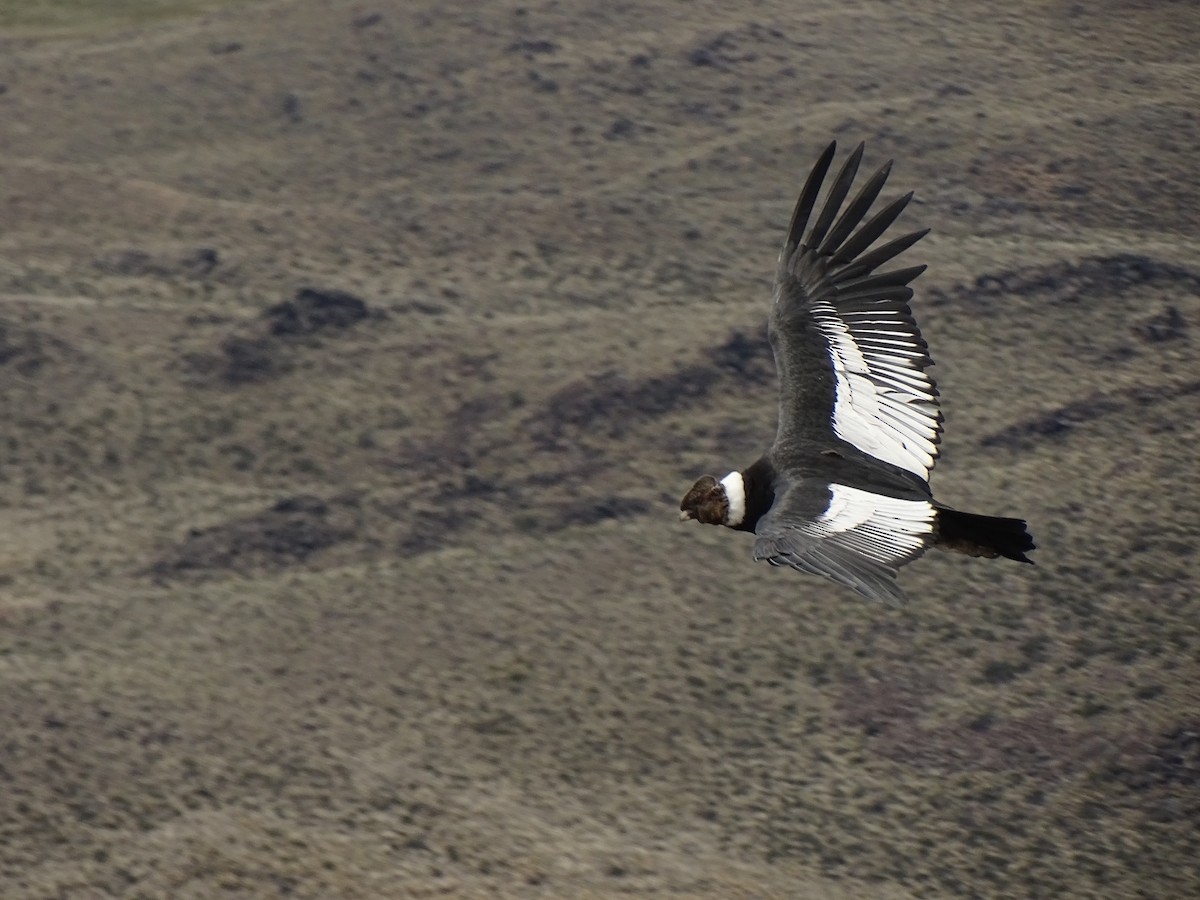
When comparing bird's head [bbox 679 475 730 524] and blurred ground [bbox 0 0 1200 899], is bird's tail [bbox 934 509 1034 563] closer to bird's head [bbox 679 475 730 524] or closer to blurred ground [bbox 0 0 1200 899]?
bird's head [bbox 679 475 730 524]

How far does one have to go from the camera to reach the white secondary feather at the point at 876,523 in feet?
27.6

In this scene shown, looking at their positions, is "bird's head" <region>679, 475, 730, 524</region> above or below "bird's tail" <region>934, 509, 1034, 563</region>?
below

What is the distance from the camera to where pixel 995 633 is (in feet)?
55.6

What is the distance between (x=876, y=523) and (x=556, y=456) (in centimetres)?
1161

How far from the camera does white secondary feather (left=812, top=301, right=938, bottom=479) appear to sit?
33.4ft

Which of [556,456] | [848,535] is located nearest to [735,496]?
[848,535]

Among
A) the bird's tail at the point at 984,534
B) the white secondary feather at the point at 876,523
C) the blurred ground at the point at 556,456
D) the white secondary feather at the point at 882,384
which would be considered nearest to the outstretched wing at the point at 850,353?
the white secondary feather at the point at 882,384

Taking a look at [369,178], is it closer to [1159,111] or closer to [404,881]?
[1159,111]

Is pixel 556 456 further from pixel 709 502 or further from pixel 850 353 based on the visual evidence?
pixel 709 502

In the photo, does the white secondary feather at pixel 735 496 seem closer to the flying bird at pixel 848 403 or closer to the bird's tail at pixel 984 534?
the flying bird at pixel 848 403

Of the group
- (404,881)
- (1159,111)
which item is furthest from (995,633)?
(1159,111)

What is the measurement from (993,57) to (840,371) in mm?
18434

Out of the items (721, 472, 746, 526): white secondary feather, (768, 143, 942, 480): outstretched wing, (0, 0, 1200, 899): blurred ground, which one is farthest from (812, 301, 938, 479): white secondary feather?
(0, 0, 1200, 899): blurred ground

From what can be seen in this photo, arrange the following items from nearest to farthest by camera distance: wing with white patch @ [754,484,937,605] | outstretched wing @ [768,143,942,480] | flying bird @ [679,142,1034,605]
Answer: wing with white patch @ [754,484,937,605]
flying bird @ [679,142,1034,605]
outstretched wing @ [768,143,942,480]
